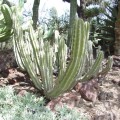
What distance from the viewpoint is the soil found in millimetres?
4436

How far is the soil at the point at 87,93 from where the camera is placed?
175 inches

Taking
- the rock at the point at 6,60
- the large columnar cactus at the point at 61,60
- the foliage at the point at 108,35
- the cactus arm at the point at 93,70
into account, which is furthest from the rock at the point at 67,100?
the foliage at the point at 108,35

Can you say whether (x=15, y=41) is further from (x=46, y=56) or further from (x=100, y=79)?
(x=100, y=79)

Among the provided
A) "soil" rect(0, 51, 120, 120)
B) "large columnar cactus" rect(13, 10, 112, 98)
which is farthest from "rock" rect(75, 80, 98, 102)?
"large columnar cactus" rect(13, 10, 112, 98)

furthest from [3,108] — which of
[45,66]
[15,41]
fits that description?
[15,41]

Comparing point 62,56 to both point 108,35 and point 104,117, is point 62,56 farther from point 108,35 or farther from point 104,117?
point 108,35

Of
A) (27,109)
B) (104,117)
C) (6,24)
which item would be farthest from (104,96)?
(6,24)

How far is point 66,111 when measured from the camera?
4.18 m

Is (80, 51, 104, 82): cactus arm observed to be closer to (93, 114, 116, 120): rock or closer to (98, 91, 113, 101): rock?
(98, 91, 113, 101): rock

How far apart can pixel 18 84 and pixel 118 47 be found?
2895mm

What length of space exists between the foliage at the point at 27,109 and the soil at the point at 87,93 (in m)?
0.18

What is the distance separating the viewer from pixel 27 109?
4.13 metres

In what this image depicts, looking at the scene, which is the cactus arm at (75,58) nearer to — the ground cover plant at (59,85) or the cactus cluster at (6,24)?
the ground cover plant at (59,85)

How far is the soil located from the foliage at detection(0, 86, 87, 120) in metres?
0.18
